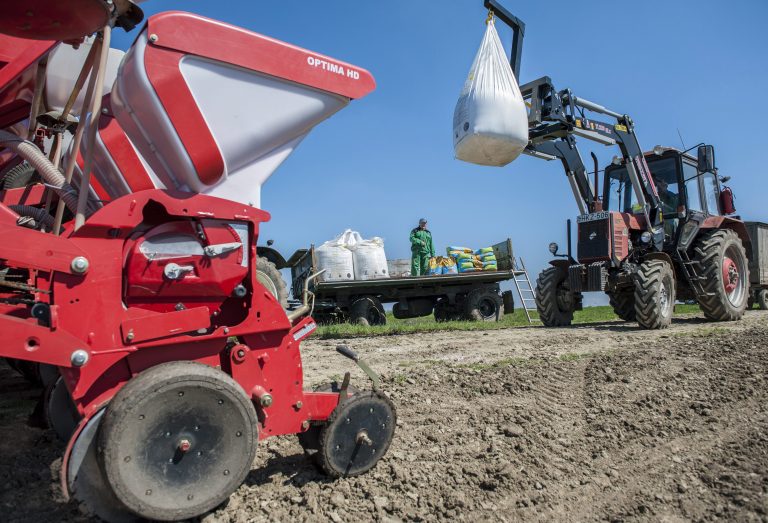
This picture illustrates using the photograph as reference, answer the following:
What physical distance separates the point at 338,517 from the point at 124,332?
51.4 inches

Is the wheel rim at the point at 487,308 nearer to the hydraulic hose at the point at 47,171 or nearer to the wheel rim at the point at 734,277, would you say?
the wheel rim at the point at 734,277

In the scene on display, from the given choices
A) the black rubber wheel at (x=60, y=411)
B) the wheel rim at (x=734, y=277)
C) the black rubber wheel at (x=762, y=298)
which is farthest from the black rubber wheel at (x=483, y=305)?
the black rubber wheel at (x=60, y=411)

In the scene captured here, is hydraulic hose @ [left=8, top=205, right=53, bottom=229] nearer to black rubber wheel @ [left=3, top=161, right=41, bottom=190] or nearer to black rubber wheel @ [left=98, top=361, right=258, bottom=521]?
black rubber wheel @ [left=98, top=361, right=258, bottom=521]

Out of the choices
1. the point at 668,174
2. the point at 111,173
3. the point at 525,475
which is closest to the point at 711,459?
the point at 525,475

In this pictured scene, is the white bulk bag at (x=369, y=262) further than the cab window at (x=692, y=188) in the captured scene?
Yes

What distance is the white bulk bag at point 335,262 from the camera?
11102mm

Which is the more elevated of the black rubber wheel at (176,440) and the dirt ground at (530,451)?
the black rubber wheel at (176,440)

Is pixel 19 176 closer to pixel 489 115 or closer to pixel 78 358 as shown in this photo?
pixel 78 358

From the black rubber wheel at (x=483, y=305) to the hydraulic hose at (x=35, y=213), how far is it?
9.97 meters

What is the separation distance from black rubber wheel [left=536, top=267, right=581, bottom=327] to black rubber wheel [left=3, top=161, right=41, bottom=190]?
827 centimetres

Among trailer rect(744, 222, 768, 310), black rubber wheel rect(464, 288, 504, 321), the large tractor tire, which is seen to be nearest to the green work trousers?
black rubber wheel rect(464, 288, 504, 321)

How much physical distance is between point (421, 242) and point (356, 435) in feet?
32.7

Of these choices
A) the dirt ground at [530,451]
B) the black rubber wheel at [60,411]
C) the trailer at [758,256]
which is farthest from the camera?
the trailer at [758,256]

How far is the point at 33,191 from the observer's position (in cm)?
346
